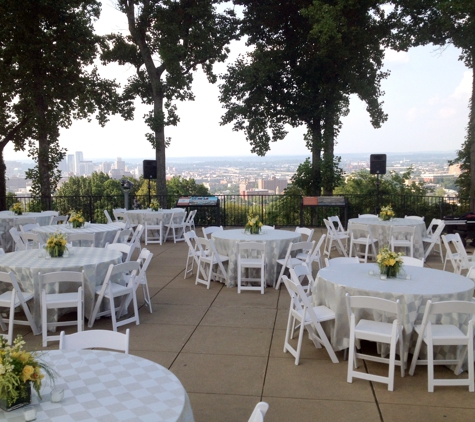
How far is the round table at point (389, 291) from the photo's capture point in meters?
4.66

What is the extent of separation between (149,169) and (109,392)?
1520 cm

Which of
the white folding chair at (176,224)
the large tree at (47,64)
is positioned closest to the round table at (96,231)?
the white folding chair at (176,224)

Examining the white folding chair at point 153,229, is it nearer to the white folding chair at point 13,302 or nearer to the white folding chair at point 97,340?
the white folding chair at point 13,302

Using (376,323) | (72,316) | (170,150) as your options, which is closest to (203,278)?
(72,316)

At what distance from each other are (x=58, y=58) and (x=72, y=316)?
42.5 feet

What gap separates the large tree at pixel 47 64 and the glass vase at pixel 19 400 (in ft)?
52.2

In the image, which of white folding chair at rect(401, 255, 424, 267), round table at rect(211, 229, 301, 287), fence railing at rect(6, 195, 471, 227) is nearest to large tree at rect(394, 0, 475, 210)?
fence railing at rect(6, 195, 471, 227)

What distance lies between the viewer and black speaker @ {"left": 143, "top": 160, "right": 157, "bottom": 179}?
17391mm

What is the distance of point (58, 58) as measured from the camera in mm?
16938

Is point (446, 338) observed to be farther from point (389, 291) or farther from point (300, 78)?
point (300, 78)

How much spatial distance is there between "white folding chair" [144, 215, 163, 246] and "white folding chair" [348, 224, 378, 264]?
491cm

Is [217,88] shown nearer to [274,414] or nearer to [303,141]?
[303,141]

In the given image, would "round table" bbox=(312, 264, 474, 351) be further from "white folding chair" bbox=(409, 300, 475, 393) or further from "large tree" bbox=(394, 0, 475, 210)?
"large tree" bbox=(394, 0, 475, 210)

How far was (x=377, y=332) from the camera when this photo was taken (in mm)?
4367
